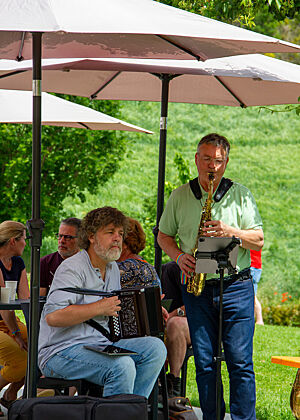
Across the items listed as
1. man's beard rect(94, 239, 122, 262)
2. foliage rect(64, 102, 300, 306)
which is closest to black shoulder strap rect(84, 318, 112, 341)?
man's beard rect(94, 239, 122, 262)

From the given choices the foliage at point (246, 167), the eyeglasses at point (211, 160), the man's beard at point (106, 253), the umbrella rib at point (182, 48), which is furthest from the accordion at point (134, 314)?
the foliage at point (246, 167)

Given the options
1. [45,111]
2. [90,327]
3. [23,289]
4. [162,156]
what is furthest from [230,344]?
[45,111]

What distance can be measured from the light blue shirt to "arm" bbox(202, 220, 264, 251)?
0.71 metres

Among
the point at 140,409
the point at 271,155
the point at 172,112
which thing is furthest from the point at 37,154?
the point at 172,112

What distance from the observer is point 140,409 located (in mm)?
3766

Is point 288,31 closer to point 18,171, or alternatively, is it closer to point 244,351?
point 18,171

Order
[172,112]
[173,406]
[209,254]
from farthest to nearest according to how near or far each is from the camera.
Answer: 1. [172,112]
2. [173,406]
3. [209,254]

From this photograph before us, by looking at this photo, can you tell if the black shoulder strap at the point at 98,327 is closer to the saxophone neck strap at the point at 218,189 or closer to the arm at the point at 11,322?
the saxophone neck strap at the point at 218,189

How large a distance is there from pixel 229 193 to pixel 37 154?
1347mm

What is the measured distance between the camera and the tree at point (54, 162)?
13.1 meters

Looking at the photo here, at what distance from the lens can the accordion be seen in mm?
4195

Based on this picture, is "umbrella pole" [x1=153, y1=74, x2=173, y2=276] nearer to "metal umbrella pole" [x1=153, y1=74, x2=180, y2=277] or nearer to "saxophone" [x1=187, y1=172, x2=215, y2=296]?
"metal umbrella pole" [x1=153, y1=74, x2=180, y2=277]

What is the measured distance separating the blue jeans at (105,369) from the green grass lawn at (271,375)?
1.60m

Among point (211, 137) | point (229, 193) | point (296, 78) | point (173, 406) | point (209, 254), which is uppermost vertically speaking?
point (296, 78)
